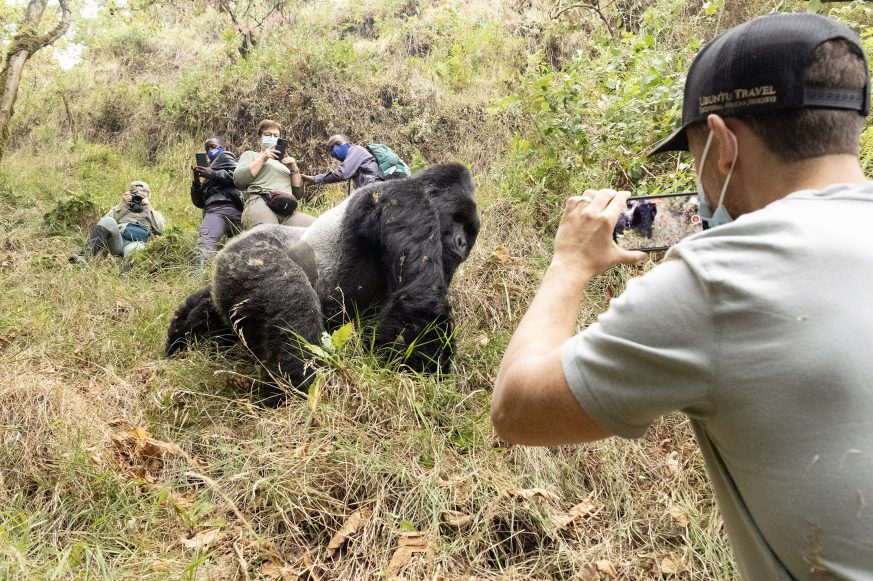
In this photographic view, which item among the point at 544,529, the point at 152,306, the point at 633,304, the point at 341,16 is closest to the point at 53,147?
the point at 341,16

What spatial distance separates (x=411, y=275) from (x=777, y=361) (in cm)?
244

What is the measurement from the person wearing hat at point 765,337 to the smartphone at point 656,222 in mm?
356

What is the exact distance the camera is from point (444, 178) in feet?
11.9

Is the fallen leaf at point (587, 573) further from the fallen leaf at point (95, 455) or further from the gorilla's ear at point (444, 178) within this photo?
the gorilla's ear at point (444, 178)

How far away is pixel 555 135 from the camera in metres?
4.67

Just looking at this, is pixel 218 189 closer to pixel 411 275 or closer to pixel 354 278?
pixel 354 278

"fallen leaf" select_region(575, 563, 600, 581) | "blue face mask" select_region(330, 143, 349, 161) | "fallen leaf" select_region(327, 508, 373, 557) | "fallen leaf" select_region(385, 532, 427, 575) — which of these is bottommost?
"blue face mask" select_region(330, 143, 349, 161)

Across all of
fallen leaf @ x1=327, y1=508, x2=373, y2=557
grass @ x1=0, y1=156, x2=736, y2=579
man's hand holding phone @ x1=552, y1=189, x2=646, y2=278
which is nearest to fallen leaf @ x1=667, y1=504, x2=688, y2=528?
grass @ x1=0, y1=156, x2=736, y2=579

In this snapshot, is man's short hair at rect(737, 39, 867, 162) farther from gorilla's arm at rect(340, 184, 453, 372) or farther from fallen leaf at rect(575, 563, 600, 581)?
gorilla's arm at rect(340, 184, 453, 372)

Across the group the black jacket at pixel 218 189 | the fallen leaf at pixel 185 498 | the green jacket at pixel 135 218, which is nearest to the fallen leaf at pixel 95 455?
the fallen leaf at pixel 185 498

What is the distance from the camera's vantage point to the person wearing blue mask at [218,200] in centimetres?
643

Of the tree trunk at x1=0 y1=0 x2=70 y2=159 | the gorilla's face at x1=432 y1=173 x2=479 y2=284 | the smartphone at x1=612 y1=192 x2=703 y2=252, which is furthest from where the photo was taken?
the tree trunk at x1=0 y1=0 x2=70 y2=159

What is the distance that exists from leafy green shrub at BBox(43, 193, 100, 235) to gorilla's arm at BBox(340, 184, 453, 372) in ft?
17.8

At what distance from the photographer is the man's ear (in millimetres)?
1096
